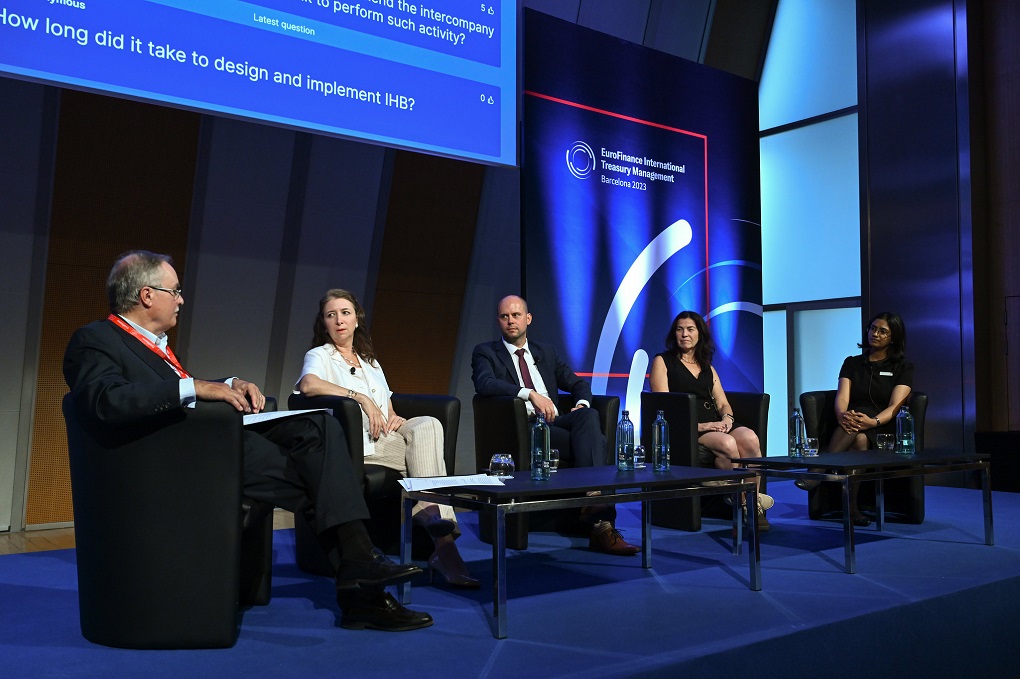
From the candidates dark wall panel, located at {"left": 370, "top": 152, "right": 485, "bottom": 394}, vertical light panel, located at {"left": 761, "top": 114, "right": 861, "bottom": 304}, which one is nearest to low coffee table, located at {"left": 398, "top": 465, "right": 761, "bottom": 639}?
dark wall panel, located at {"left": 370, "top": 152, "right": 485, "bottom": 394}

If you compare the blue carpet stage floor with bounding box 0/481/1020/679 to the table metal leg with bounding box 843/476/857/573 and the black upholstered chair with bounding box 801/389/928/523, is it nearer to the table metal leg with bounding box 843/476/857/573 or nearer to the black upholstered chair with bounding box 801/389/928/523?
the table metal leg with bounding box 843/476/857/573

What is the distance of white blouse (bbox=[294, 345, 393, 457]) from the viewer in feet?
10.8

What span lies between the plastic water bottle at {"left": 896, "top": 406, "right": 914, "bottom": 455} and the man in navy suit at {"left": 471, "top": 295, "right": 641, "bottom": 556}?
1.28 metres

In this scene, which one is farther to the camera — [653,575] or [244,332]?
[244,332]

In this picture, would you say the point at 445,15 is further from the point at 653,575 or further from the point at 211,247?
the point at 653,575

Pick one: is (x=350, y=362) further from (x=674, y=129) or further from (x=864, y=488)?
(x=674, y=129)

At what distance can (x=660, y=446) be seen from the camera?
9.70ft

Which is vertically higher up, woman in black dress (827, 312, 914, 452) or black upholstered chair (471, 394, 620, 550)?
woman in black dress (827, 312, 914, 452)

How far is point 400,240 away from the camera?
5.34 metres

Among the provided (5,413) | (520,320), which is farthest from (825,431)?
(5,413)

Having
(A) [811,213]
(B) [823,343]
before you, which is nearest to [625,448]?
(B) [823,343]

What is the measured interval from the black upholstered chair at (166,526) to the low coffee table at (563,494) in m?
0.55

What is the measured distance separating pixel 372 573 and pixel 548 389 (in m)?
1.97

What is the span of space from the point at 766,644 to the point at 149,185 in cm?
366
